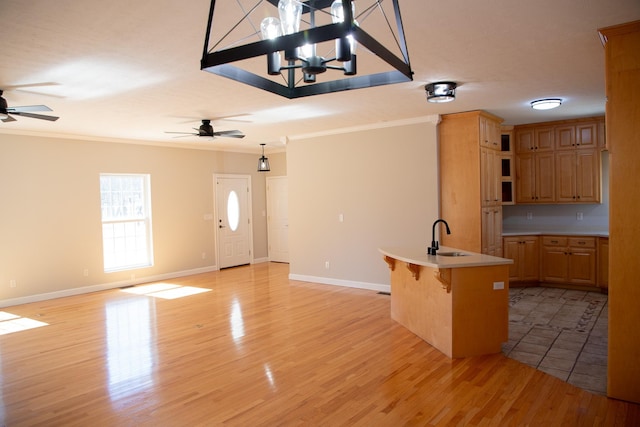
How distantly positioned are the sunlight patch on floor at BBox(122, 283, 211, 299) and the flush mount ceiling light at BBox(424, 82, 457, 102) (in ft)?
15.8

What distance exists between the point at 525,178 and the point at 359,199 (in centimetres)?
279

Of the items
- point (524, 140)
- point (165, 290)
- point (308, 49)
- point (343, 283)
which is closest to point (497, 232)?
point (524, 140)

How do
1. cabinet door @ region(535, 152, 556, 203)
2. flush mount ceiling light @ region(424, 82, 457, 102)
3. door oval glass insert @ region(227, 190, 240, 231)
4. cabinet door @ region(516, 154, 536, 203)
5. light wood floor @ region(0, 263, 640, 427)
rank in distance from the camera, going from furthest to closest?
door oval glass insert @ region(227, 190, 240, 231)
cabinet door @ region(516, 154, 536, 203)
cabinet door @ region(535, 152, 556, 203)
flush mount ceiling light @ region(424, 82, 457, 102)
light wood floor @ region(0, 263, 640, 427)

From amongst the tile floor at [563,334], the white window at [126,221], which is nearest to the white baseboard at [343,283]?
the tile floor at [563,334]

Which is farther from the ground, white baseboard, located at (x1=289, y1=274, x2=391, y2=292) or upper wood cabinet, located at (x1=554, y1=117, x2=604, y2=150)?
upper wood cabinet, located at (x1=554, y1=117, x2=604, y2=150)

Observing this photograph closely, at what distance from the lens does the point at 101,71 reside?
12.0ft

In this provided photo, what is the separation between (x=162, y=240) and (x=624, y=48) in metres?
7.59

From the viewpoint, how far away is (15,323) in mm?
5395

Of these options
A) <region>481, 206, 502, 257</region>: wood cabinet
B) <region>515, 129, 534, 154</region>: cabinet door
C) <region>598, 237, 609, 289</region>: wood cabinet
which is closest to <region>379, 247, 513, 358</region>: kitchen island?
<region>481, 206, 502, 257</region>: wood cabinet

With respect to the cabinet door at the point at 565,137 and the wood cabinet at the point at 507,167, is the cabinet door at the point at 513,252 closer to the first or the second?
the wood cabinet at the point at 507,167

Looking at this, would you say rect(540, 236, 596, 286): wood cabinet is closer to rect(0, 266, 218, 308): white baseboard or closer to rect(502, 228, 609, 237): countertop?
rect(502, 228, 609, 237): countertop

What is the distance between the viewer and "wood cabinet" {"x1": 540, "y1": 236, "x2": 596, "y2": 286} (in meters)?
6.36

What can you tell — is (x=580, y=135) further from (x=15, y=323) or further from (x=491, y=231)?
(x=15, y=323)

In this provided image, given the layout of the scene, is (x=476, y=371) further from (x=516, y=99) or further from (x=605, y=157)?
(x=605, y=157)
